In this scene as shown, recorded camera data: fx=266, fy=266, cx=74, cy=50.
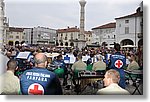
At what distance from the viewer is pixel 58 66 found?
322cm

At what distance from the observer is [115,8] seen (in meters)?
3.24

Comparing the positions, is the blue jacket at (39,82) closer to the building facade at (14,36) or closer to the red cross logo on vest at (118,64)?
the building facade at (14,36)

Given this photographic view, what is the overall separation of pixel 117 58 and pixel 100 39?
0.32 metres

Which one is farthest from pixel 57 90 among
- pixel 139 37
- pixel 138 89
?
pixel 139 37

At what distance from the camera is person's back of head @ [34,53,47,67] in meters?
3.10

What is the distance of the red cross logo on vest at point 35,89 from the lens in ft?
10.1

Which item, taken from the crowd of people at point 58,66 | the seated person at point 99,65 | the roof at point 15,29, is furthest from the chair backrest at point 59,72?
the roof at point 15,29

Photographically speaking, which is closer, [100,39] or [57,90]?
[57,90]

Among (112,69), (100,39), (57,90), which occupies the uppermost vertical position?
(100,39)

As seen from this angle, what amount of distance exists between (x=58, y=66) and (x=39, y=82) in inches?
12.7

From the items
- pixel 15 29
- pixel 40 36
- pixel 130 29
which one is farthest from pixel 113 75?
pixel 15 29

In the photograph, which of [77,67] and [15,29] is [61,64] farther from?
[15,29]

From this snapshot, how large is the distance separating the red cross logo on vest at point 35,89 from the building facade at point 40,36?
545 millimetres

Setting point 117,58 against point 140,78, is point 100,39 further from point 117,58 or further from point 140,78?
point 140,78
